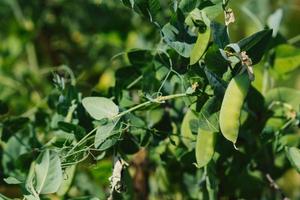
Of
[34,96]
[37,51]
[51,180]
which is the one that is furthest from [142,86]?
[37,51]

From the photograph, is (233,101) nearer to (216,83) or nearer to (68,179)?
(216,83)

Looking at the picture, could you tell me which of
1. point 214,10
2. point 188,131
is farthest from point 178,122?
point 214,10

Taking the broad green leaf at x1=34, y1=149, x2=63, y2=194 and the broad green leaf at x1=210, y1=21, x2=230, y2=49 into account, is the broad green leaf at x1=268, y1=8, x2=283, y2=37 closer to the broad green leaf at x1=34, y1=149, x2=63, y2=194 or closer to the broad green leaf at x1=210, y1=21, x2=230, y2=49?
the broad green leaf at x1=210, y1=21, x2=230, y2=49

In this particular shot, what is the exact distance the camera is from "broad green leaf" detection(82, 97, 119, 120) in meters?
0.57

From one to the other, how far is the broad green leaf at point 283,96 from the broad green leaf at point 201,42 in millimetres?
212

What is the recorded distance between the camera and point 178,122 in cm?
72

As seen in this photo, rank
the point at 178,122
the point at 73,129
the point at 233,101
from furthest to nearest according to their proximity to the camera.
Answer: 1. the point at 178,122
2. the point at 73,129
3. the point at 233,101

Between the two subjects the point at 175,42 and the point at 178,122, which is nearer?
the point at 175,42

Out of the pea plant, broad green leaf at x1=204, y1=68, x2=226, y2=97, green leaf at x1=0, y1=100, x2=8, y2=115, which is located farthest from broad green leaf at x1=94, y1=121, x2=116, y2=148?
green leaf at x1=0, y1=100, x2=8, y2=115

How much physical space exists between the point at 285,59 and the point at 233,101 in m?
0.26

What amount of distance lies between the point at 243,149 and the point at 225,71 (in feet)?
0.61

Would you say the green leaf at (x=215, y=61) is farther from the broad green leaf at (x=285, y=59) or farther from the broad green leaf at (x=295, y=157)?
the broad green leaf at (x=285, y=59)

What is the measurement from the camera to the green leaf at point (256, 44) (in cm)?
52

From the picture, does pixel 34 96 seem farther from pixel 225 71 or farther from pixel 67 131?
pixel 225 71
